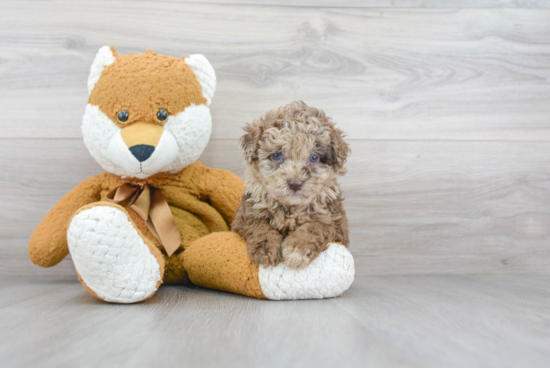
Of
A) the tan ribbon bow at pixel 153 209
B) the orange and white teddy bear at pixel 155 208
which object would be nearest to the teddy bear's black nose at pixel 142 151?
the orange and white teddy bear at pixel 155 208

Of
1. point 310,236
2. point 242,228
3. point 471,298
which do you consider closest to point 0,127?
point 242,228

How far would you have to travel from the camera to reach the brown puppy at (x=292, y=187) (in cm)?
79

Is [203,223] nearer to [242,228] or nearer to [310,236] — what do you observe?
[242,228]

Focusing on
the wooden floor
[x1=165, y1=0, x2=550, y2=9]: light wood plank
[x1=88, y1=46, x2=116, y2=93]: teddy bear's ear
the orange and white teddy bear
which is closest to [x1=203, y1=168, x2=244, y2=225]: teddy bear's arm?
the orange and white teddy bear

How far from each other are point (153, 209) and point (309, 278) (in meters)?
0.42

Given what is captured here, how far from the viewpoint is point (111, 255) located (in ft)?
2.45

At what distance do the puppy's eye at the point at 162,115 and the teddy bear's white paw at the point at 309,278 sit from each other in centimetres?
40

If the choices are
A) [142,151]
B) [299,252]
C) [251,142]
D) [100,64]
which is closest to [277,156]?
[251,142]

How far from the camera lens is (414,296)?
91cm

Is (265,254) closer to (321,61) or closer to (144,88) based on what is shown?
(144,88)

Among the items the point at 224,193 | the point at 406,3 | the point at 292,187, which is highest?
the point at 406,3

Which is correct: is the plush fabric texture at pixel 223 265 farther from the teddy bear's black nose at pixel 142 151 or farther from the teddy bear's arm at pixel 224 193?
the teddy bear's black nose at pixel 142 151

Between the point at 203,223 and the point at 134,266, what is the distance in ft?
0.98

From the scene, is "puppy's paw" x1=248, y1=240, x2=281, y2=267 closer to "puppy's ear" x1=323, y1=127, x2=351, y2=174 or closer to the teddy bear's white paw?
the teddy bear's white paw
